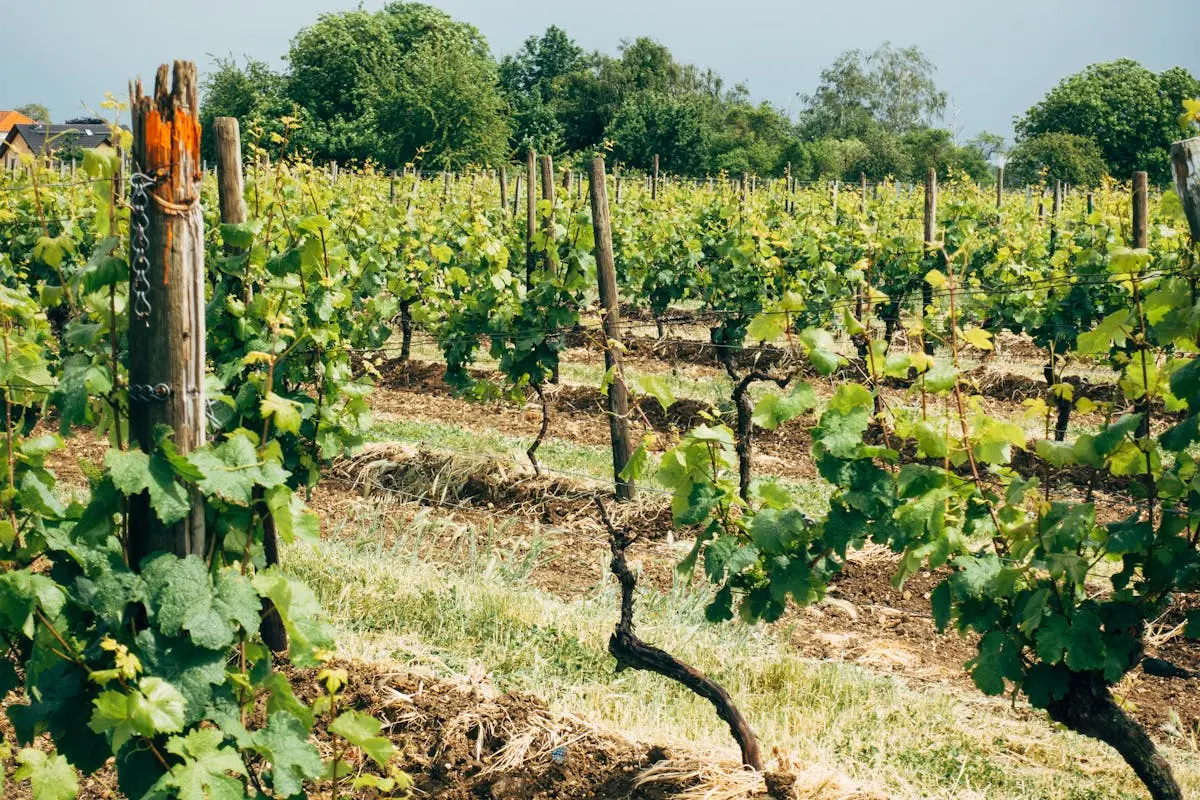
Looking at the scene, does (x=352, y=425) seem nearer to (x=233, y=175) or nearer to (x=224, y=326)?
(x=224, y=326)

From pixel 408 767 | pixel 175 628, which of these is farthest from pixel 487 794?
pixel 175 628

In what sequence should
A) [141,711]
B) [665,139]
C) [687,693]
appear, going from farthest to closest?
[665,139], [687,693], [141,711]

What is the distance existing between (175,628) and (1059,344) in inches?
354

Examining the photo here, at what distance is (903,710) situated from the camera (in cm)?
473

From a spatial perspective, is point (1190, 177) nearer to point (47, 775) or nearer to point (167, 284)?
point (167, 284)

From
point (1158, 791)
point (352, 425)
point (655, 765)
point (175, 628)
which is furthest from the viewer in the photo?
point (352, 425)

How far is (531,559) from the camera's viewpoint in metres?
6.43

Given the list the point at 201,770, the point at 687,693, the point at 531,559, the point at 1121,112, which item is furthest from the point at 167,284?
the point at 1121,112

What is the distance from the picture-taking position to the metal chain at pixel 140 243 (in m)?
2.73

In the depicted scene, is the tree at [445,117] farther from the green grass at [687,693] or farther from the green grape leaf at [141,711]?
the green grape leaf at [141,711]

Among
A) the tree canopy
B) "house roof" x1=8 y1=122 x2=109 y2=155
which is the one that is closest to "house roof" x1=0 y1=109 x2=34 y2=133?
"house roof" x1=8 y1=122 x2=109 y2=155

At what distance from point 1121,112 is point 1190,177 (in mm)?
54032

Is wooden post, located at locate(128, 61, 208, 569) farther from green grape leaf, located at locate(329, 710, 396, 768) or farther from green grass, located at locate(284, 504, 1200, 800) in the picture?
green grass, located at locate(284, 504, 1200, 800)

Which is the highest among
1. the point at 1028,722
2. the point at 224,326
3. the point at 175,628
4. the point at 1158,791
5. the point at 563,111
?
the point at 563,111
